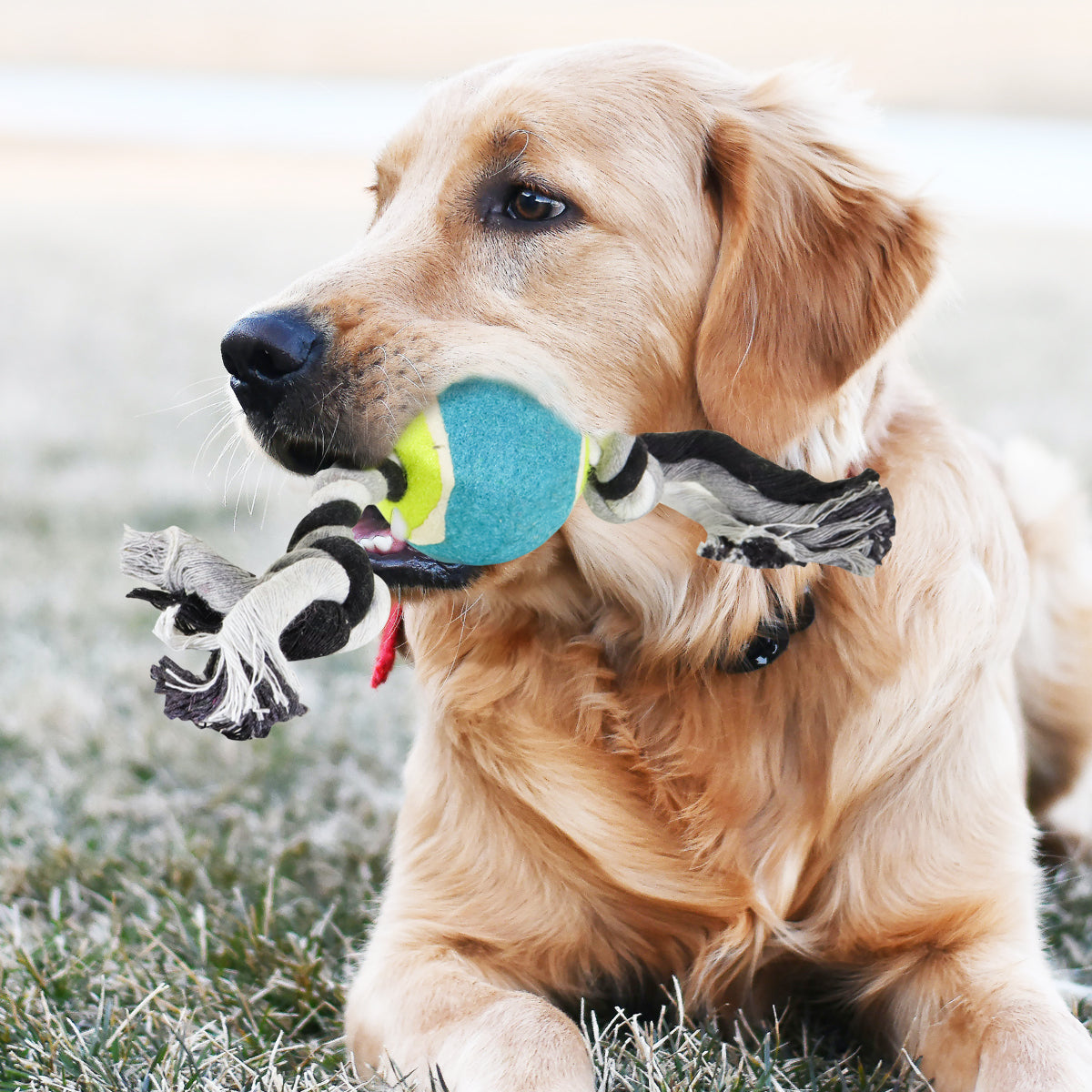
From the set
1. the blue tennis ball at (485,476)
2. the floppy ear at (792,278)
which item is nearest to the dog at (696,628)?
the floppy ear at (792,278)

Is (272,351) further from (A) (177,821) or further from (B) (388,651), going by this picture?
(A) (177,821)

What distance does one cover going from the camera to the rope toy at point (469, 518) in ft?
5.56

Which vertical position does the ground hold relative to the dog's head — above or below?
below

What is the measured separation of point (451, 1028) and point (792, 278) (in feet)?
4.27

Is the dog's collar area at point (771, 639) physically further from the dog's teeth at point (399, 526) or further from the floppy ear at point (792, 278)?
the dog's teeth at point (399, 526)

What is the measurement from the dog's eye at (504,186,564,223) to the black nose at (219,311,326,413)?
441mm

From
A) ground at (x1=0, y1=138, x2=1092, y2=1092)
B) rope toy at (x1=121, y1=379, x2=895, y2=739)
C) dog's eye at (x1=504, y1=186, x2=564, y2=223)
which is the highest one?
dog's eye at (x1=504, y1=186, x2=564, y2=223)

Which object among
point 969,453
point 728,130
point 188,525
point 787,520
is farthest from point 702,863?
point 188,525

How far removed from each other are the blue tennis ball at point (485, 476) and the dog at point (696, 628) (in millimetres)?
146

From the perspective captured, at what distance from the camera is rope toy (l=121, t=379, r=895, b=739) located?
1694 mm

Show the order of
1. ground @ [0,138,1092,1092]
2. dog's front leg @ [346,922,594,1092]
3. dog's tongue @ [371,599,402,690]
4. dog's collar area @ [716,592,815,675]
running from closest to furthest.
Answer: dog's front leg @ [346,922,594,1092] < ground @ [0,138,1092,1092] < dog's collar area @ [716,592,815,675] < dog's tongue @ [371,599,402,690]

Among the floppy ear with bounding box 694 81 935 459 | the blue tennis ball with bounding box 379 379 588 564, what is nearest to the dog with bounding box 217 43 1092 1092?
the floppy ear with bounding box 694 81 935 459

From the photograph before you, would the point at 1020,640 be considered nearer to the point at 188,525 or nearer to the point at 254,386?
the point at 254,386

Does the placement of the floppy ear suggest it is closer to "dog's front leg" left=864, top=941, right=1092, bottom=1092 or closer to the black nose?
the black nose
